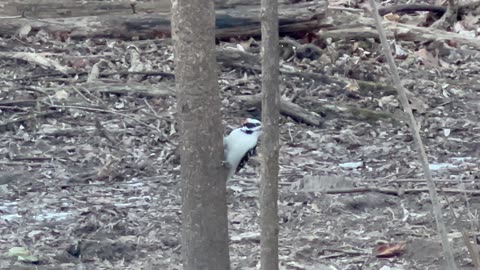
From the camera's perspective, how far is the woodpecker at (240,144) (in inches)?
212

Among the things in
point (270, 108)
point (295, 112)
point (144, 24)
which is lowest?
point (295, 112)

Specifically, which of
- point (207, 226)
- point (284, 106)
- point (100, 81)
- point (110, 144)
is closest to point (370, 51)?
point (284, 106)

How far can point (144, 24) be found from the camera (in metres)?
10.8

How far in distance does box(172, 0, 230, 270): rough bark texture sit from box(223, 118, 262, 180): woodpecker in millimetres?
661

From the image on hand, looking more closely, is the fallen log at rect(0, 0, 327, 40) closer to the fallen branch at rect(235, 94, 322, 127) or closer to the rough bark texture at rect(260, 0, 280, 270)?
the fallen branch at rect(235, 94, 322, 127)

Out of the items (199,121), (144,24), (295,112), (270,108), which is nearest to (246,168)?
(295,112)

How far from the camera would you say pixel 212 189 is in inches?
177

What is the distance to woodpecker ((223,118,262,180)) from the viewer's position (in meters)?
5.38

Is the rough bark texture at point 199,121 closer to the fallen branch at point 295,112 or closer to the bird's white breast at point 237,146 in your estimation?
the bird's white breast at point 237,146

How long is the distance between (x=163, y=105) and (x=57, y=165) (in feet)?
5.42

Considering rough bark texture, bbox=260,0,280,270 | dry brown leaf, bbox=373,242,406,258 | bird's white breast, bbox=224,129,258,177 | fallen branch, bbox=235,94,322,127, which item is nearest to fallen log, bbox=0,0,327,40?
fallen branch, bbox=235,94,322,127

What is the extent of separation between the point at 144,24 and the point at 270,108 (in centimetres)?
691

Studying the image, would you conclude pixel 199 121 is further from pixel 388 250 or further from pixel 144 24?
pixel 144 24

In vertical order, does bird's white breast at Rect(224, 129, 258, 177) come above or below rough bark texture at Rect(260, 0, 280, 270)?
below
